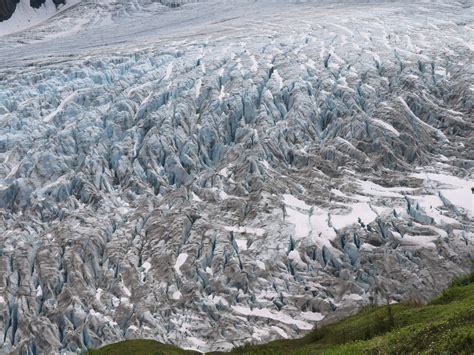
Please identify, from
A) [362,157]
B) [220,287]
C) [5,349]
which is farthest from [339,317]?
[5,349]

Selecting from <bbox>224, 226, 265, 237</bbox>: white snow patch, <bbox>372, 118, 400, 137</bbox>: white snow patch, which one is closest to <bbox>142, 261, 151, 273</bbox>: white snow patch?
<bbox>224, 226, 265, 237</bbox>: white snow patch

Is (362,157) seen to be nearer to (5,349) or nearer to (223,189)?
(223,189)

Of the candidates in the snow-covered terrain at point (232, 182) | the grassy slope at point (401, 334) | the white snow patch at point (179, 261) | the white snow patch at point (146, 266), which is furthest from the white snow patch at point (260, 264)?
the white snow patch at point (146, 266)

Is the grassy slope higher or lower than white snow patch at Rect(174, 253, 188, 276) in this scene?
higher

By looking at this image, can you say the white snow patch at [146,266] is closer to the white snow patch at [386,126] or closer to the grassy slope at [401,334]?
the grassy slope at [401,334]

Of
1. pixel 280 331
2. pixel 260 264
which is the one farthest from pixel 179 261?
pixel 280 331

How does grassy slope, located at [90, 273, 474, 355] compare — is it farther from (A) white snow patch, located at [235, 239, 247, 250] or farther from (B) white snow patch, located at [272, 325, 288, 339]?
(A) white snow patch, located at [235, 239, 247, 250]
